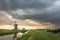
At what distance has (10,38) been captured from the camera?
39.5m

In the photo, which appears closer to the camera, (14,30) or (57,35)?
(14,30)

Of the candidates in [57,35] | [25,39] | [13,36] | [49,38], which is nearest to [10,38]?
[13,36]

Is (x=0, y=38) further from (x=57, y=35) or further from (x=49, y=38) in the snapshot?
(x=57, y=35)

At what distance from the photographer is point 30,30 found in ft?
123

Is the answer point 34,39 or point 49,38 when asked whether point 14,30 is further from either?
point 49,38

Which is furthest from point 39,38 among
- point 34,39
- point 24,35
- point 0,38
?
point 0,38

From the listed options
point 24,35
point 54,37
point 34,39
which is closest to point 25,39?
point 24,35

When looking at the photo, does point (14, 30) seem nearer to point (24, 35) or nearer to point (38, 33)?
point (24, 35)

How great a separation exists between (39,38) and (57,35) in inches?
269

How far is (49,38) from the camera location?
3962 cm

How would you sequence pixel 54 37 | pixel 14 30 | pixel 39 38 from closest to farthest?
pixel 14 30, pixel 39 38, pixel 54 37

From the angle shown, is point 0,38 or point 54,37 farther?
point 54,37

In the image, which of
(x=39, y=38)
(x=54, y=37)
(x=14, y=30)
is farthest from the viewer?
(x=54, y=37)

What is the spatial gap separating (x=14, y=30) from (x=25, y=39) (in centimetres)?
541
